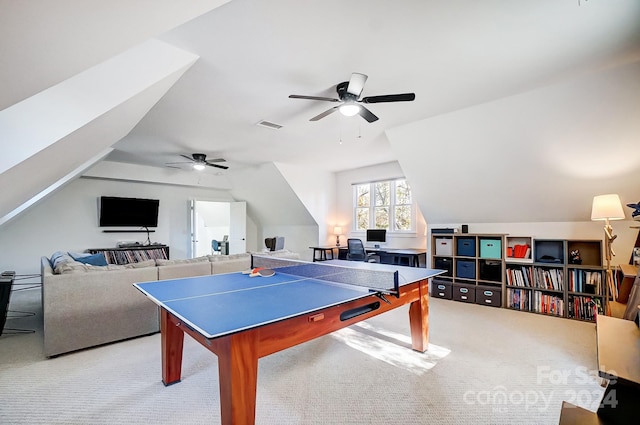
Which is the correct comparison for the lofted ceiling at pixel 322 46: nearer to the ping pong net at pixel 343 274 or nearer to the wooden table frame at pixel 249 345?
the wooden table frame at pixel 249 345

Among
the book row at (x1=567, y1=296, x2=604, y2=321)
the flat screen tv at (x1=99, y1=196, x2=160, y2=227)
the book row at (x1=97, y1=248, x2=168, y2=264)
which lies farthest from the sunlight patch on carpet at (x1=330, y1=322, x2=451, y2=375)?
the flat screen tv at (x1=99, y1=196, x2=160, y2=227)

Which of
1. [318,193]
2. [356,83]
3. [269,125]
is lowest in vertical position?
[318,193]

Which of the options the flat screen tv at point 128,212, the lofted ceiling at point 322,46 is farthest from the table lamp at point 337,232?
the flat screen tv at point 128,212

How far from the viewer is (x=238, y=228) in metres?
8.45

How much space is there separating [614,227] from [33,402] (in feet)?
21.1

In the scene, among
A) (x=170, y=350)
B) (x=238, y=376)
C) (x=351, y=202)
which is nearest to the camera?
(x=238, y=376)

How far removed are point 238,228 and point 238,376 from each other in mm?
7282

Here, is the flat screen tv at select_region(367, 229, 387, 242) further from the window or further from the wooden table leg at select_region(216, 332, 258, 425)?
the wooden table leg at select_region(216, 332, 258, 425)

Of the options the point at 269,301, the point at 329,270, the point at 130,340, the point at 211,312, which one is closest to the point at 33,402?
the point at 130,340

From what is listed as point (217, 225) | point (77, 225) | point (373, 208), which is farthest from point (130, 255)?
point (373, 208)

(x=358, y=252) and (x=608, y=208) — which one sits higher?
(x=608, y=208)

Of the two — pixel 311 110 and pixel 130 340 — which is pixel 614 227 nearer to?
pixel 311 110

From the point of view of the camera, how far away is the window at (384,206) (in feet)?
21.2

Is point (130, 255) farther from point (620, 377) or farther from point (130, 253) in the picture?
point (620, 377)
